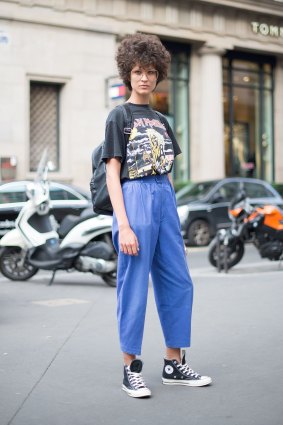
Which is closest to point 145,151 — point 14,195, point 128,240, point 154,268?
point 128,240

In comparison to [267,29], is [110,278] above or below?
below

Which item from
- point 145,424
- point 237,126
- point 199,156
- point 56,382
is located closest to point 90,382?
point 56,382

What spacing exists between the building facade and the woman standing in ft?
50.8

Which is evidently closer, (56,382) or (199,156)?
(56,382)

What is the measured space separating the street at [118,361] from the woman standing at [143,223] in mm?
239

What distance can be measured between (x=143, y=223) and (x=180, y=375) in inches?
36.4

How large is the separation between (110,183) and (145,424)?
133cm

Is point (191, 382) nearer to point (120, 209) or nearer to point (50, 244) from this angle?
point (120, 209)

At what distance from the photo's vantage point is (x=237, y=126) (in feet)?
91.4

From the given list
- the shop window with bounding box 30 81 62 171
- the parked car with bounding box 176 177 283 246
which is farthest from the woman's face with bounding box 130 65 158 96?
the shop window with bounding box 30 81 62 171

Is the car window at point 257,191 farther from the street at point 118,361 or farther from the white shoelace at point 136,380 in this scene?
the white shoelace at point 136,380

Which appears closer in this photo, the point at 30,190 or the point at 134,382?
the point at 134,382

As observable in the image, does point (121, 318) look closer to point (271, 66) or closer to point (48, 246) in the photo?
point (48, 246)

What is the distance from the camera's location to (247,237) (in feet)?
38.9
